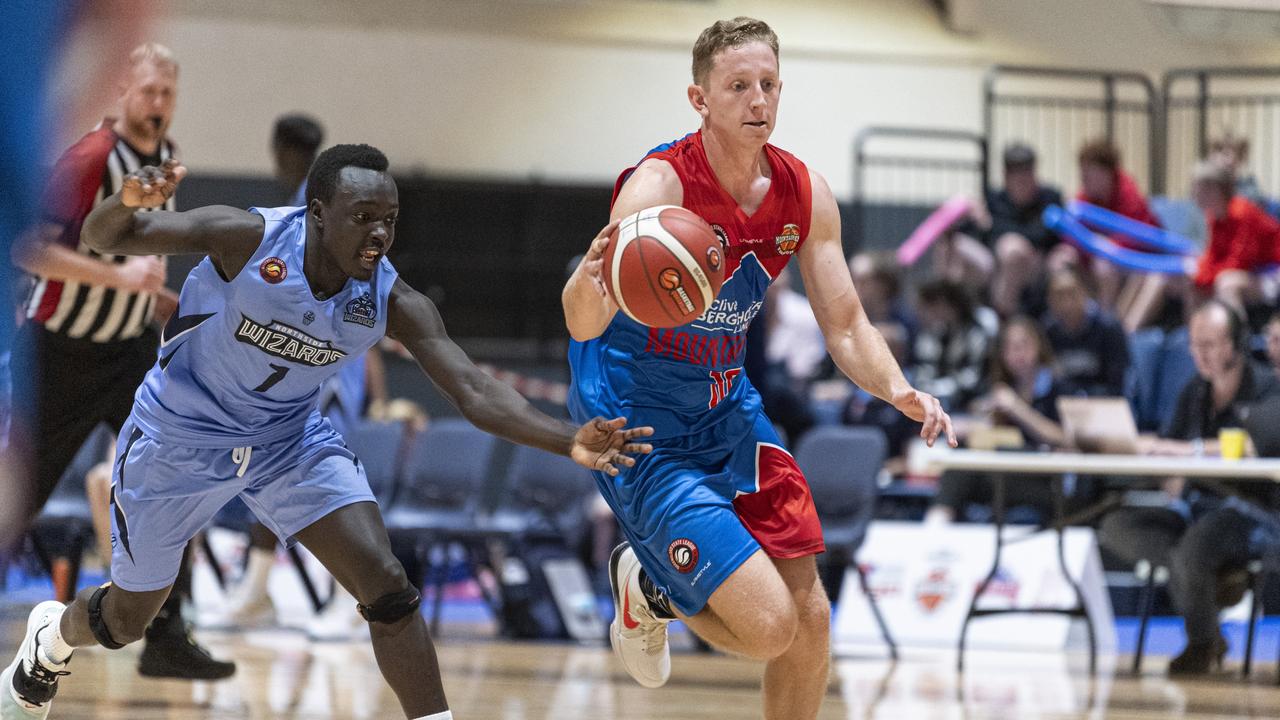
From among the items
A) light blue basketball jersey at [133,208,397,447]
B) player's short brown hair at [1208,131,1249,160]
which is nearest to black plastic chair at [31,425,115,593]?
light blue basketball jersey at [133,208,397,447]

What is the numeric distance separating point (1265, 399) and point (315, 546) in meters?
5.58

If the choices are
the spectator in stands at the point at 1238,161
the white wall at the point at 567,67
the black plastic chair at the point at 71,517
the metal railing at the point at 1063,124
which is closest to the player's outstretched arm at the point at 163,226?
the black plastic chair at the point at 71,517

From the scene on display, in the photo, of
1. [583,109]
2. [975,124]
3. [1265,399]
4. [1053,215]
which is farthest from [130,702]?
[975,124]

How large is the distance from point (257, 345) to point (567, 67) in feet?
36.9

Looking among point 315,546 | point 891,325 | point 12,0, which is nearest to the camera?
point 12,0

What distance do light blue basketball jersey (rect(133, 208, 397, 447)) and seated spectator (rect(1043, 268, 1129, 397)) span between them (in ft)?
21.5

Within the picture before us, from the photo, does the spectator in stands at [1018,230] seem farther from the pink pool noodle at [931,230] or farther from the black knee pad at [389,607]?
the black knee pad at [389,607]

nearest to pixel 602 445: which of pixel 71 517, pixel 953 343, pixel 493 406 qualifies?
pixel 493 406

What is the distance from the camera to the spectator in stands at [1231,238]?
1050cm

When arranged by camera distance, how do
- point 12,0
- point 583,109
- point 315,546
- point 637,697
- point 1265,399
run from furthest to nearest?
point 583,109 < point 1265,399 < point 637,697 < point 315,546 < point 12,0

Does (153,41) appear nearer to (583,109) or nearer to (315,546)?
(315,546)

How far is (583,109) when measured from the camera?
14945mm

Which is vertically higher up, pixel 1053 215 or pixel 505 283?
pixel 1053 215

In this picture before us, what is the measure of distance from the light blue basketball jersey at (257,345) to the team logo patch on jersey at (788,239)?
105 centimetres
